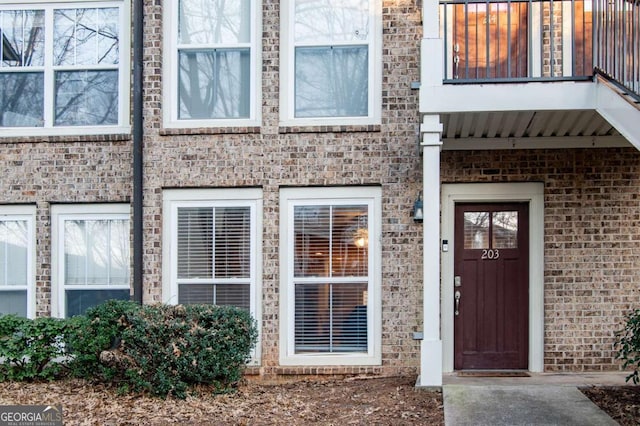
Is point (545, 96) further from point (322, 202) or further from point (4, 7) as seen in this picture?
point (4, 7)

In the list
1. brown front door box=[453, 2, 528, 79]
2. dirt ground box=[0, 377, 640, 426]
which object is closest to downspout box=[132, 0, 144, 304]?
dirt ground box=[0, 377, 640, 426]

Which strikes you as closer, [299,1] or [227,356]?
[227,356]

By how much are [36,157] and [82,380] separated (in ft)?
9.14

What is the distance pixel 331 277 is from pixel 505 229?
6.98ft

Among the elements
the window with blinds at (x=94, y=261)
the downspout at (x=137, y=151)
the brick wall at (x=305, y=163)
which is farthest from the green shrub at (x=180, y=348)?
the window with blinds at (x=94, y=261)

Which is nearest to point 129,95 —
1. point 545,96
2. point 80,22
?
point 80,22

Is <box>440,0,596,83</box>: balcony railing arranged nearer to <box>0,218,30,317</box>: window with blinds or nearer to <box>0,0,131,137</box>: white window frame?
<box>0,0,131,137</box>: white window frame

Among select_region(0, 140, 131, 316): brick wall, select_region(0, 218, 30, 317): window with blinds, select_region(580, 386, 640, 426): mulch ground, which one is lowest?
select_region(580, 386, 640, 426): mulch ground

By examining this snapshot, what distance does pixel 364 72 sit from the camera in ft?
25.1

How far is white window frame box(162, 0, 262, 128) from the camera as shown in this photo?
25.2 ft

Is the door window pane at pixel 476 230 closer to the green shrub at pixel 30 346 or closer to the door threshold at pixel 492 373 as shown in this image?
the door threshold at pixel 492 373

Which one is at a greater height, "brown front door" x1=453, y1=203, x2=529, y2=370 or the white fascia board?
the white fascia board

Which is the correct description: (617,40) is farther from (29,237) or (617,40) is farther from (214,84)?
(29,237)

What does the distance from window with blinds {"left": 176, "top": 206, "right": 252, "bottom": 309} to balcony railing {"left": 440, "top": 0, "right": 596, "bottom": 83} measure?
2.98 m
